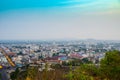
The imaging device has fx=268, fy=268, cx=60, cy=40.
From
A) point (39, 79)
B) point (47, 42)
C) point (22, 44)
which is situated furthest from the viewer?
point (47, 42)

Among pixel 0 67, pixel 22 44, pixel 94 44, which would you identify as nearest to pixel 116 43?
pixel 94 44

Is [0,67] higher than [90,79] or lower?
lower

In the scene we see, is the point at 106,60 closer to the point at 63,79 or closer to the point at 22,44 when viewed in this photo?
the point at 63,79

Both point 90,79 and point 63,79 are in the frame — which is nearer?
point 90,79

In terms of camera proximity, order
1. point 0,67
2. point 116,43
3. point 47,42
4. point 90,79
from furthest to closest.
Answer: point 47,42, point 116,43, point 0,67, point 90,79

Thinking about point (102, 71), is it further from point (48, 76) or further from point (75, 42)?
point (75, 42)

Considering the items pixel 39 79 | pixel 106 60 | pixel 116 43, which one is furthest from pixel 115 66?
pixel 116 43
